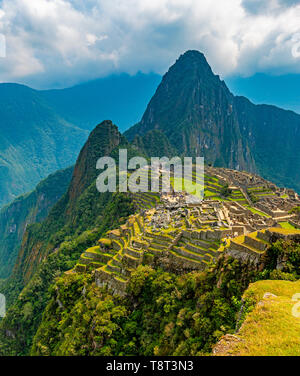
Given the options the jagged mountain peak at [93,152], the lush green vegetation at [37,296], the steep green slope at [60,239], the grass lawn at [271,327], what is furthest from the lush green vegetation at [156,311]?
the jagged mountain peak at [93,152]

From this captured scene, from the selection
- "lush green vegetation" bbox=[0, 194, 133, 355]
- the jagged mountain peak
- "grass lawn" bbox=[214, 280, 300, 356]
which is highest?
the jagged mountain peak

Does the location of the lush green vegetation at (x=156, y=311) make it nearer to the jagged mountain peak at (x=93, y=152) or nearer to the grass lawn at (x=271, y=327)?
the grass lawn at (x=271, y=327)

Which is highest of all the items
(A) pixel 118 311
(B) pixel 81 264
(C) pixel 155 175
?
(C) pixel 155 175

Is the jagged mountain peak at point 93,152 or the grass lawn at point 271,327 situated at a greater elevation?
the jagged mountain peak at point 93,152

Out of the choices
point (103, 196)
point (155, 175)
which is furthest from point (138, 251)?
point (103, 196)

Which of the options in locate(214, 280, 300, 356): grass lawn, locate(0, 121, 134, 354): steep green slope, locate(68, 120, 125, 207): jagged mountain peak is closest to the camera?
locate(214, 280, 300, 356): grass lawn

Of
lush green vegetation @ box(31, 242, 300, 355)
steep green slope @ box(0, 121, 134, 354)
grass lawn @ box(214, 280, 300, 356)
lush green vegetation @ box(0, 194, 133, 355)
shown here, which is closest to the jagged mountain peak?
steep green slope @ box(0, 121, 134, 354)

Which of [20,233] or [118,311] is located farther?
[20,233]

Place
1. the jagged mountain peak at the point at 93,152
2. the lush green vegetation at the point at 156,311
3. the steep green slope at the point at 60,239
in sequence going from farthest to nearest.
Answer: the jagged mountain peak at the point at 93,152 < the steep green slope at the point at 60,239 < the lush green vegetation at the point at 156,311

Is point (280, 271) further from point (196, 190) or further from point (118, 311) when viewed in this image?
point (196, 190)

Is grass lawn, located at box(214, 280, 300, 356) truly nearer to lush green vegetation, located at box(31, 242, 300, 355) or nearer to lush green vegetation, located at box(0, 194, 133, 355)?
lush green vegetation, located at box(31, 242, 300, 355)

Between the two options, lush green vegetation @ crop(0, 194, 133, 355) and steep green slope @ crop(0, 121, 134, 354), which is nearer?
lush green vegetation @ crop(0, 194, 133, 355)
